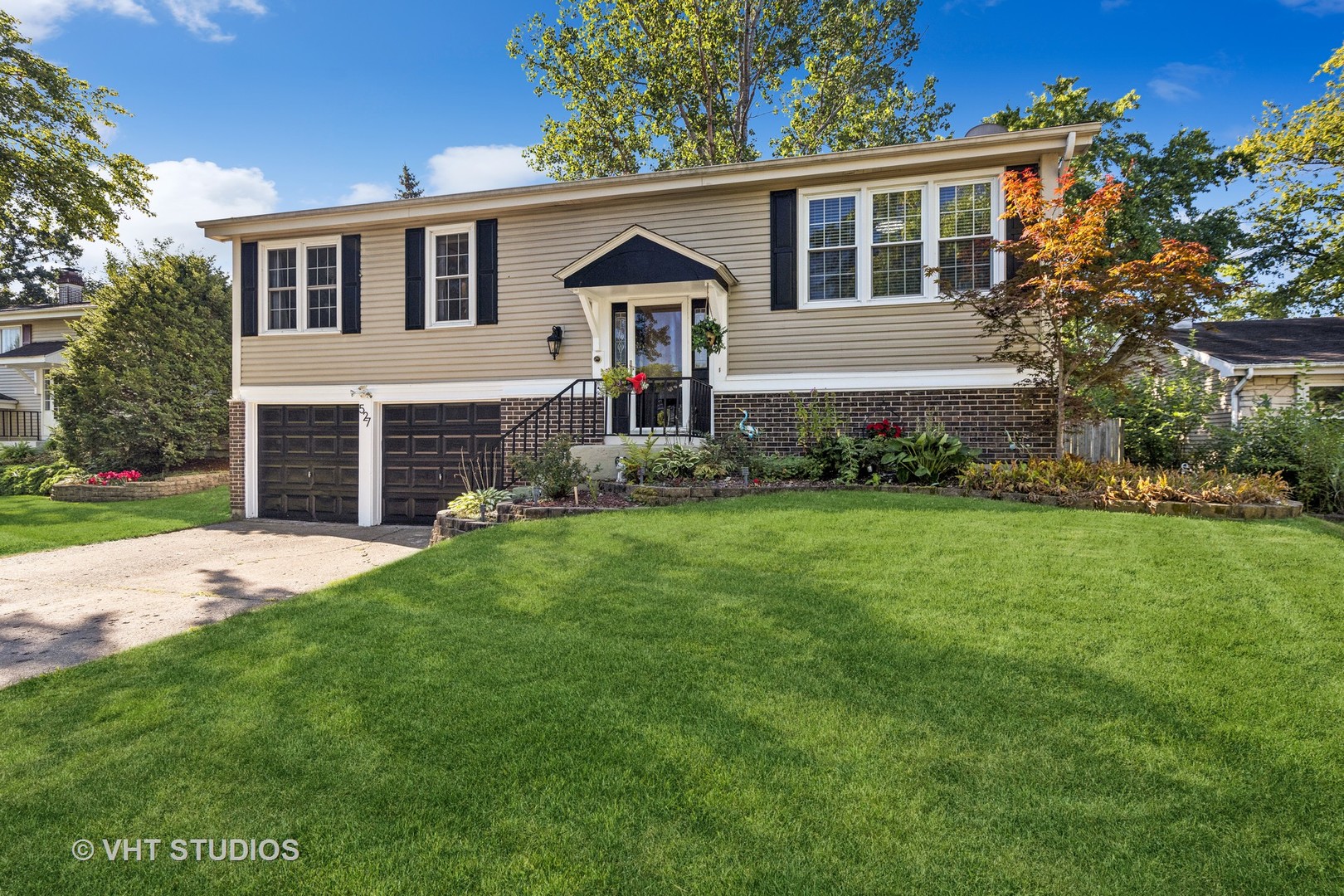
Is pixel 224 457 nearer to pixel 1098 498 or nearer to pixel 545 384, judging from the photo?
pixel 545 384

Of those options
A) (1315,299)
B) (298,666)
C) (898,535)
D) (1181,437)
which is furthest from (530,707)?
(1315,299)

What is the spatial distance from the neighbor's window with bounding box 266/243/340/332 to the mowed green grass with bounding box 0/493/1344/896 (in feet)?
27.8

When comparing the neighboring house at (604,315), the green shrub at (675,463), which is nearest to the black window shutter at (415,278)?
the neighboring house at (604,315)

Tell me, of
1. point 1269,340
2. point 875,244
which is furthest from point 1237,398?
point 875,244

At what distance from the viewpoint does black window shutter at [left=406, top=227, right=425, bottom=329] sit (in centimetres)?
1104

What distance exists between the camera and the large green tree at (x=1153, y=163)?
1742 centimetres

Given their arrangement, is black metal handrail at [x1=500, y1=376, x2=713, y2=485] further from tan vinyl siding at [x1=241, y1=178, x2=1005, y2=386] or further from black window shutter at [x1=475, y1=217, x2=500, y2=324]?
black window shutter at [x1=475, y1=217, x2=500, y2=324]

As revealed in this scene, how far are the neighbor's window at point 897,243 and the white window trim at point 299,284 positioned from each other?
923 centimetres

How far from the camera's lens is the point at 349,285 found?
11.4 metres

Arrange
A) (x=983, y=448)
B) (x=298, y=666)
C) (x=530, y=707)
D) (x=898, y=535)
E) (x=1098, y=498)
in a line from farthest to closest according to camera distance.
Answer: (x=983, y=448) → (x=1098, y=498) → (x=898, y=535) → (x=298, y=666) → (x=530, y=707)

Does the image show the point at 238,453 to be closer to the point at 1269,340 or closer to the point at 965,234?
the point at 965,234

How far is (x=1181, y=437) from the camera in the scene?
9.12 m

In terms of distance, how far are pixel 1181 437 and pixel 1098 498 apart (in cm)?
381

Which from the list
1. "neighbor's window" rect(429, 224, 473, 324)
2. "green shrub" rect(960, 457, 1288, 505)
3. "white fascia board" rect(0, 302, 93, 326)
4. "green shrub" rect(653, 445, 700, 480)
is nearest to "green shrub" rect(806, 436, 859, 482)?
"green shrub" rect(960, 457, 1288, 505)
